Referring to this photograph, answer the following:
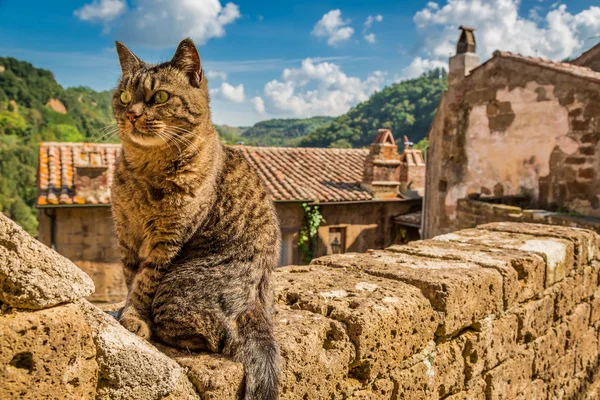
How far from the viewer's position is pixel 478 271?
255 centimetres

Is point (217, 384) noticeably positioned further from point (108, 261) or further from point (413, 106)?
point (413, 106)

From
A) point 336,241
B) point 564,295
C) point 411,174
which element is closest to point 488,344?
point 564,295

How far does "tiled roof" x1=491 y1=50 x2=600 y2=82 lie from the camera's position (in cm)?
704

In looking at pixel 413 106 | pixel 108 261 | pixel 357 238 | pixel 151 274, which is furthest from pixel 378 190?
pixel 413 106

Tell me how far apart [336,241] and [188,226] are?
39.6 ft

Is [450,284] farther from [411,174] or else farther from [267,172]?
[411,174]

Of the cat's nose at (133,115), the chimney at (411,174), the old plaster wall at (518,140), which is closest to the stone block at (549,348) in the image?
the cat's nose at (133,115)

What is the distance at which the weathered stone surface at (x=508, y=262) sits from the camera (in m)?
2.69

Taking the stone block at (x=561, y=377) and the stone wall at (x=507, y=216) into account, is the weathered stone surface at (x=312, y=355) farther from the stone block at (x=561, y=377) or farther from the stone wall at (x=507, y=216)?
the stone wall at (x=507, y=216)

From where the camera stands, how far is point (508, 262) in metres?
2.76

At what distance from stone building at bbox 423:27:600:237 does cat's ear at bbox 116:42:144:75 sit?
16.7ft

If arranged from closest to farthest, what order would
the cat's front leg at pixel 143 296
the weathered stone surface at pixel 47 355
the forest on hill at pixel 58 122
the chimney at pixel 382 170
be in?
the weathered stone surface at pixel 47 355
the cat's front leg at pixel 143 296
the chimney at pixel 382 170
the forest on hill at pixel 58 122

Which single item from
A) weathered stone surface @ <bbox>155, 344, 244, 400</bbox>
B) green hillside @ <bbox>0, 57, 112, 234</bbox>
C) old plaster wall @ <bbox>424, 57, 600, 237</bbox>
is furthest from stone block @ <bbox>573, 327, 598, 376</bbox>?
green hillside @ <bbox>0, 57, 112, 234</bbox>

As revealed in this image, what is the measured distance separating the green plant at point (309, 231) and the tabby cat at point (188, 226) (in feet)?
35.6
